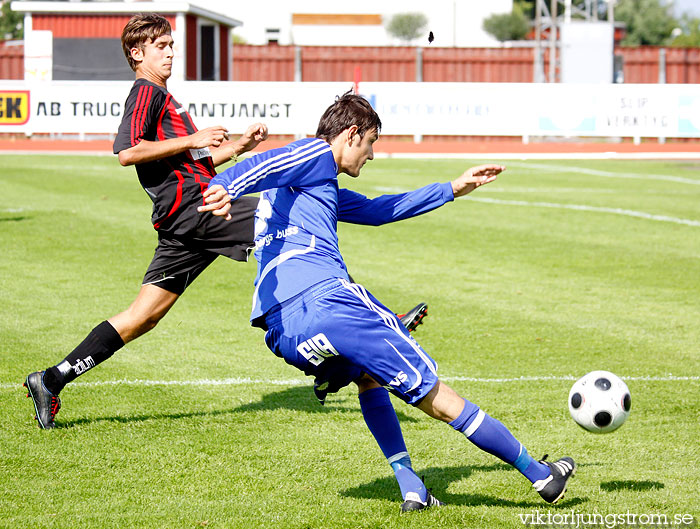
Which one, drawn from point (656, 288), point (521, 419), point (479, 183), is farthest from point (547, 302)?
point (479, 183)

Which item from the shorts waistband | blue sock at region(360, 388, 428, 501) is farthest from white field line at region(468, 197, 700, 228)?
the shorts waistband

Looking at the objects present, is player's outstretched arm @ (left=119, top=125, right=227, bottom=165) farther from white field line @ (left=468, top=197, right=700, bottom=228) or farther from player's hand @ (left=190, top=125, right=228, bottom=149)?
white field line @ (left=468, top=197, right=700, bottom=228)

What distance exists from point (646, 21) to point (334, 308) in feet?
248

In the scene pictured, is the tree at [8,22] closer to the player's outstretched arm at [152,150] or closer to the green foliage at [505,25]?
the green foliage at [505,25]

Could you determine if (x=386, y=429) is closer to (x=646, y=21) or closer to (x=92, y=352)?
(x=92, y=352)

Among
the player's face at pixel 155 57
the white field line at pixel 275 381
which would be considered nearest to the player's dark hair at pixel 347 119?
the player's face at pixel 155 57

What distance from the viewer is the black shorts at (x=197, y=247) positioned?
5.41 meters

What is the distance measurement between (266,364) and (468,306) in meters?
2.51

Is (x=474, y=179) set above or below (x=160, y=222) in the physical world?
above

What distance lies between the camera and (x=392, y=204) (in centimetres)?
448

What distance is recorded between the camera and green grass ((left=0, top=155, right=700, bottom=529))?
4.34 meters

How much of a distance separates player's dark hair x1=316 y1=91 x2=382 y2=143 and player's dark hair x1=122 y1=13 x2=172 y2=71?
1554 millimetres

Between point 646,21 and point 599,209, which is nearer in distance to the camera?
point 599,209

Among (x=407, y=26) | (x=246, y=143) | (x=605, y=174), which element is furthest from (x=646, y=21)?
(x=246, y=143)
